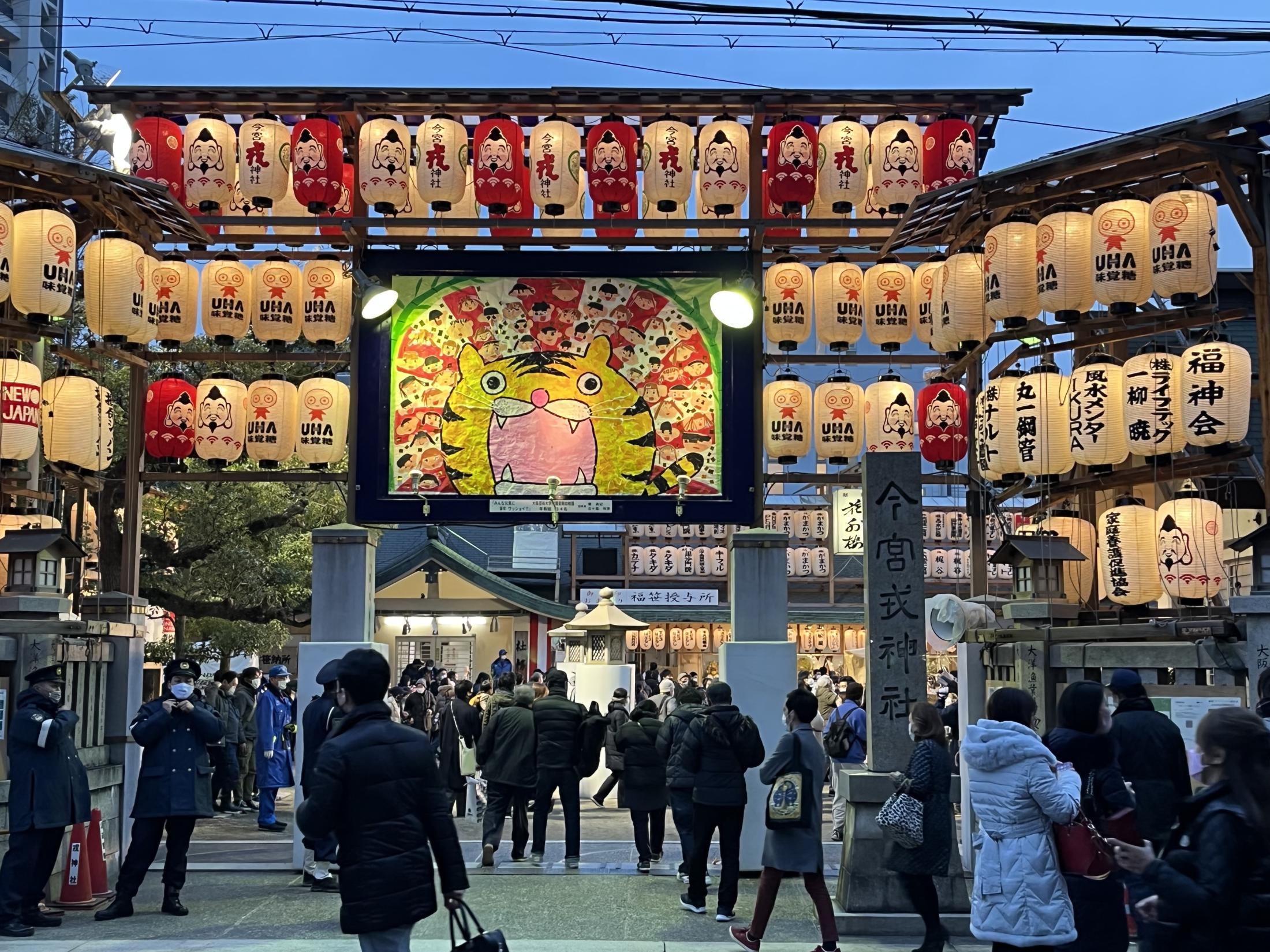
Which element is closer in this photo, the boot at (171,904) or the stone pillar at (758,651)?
the boot at (171,904)

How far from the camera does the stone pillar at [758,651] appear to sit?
44.3 feet

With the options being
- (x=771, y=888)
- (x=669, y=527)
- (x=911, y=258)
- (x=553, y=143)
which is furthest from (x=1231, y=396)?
(x=669, y=527)

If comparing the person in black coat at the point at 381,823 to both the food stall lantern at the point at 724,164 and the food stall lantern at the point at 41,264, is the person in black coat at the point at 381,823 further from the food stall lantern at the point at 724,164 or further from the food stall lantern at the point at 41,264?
the food stall lantern at the point at 724,164

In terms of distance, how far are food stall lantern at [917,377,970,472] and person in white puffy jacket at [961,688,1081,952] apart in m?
9.67

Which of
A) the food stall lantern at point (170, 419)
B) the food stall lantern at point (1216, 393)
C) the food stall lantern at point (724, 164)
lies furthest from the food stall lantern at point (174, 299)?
the food stall lantern at point (1216, 393)

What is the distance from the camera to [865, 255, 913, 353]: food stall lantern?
1605cm

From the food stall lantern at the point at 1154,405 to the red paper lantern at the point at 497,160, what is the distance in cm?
717

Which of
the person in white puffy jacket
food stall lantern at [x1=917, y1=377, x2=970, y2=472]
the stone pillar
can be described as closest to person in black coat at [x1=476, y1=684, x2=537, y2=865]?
the stone pillar

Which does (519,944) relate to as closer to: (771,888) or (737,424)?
(771,888)

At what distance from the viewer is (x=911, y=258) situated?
16625mm

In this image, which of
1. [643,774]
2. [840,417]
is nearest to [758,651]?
[643,774]

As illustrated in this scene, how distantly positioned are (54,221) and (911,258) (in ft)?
31.6

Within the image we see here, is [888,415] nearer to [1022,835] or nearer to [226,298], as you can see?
[226,298]

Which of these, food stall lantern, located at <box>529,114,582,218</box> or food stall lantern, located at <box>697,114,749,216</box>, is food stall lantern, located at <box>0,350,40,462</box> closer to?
food stall lantern, located at <box>529,114,582,218</box>
